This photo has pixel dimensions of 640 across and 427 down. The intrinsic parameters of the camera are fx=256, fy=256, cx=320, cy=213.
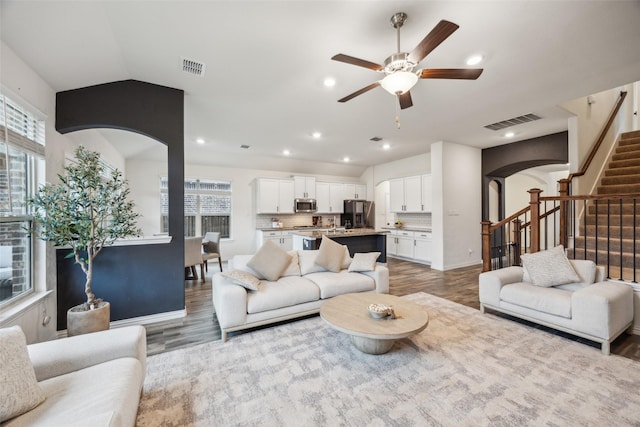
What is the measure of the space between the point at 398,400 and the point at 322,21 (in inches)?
117

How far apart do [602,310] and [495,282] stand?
913 mm

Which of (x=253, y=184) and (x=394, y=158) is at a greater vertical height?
(x=394, y=158)

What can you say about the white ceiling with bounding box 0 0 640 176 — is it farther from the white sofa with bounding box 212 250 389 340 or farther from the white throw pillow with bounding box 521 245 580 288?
the white sofa with bounding box 212 250 389 340

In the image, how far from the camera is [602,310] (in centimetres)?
231

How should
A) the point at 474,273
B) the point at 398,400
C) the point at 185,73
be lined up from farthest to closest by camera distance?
the point at 474,273 < the point at 185,73 < the point at 398,400

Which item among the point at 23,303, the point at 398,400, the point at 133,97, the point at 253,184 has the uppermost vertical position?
the point at 133,97

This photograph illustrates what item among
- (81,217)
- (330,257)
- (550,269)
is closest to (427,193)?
(550,269)

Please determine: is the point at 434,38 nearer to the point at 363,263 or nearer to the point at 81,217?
the point at 363,263

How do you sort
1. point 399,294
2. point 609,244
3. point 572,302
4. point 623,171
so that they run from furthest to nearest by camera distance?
point 623,171 < point 399,294 < point 609,244 < point 572,302

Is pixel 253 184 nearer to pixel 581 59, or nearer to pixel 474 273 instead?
pixel 474 273

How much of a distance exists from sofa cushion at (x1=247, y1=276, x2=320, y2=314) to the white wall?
385cm

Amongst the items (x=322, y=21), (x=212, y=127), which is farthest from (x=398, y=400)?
(x=212, y=127)

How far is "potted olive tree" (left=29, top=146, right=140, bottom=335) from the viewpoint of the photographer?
7.56 feet

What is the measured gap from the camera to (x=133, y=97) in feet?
10.00
